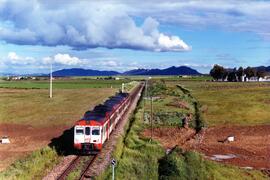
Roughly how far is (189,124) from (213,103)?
31.5m

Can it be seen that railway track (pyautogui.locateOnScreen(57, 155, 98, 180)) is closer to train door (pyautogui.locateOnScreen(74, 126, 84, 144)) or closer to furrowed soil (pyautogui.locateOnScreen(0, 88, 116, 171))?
train door (pyautogui.locateOnScreen(74, 126, 84, 144))

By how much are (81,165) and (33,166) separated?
370cm

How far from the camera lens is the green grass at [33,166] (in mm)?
29438

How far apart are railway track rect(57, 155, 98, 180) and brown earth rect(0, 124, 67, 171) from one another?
179 inches

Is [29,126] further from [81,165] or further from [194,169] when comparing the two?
[194,169]

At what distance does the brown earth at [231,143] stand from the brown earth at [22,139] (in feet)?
37.0

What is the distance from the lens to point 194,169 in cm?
3341

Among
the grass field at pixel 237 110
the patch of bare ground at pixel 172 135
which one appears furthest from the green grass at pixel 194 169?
the grass field at pixel 237 110

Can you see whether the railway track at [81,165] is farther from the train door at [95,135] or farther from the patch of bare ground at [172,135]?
the patch of bare ground at [172,135]

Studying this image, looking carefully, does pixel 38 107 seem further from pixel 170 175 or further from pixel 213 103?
pixel 170 175

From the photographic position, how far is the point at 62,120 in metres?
62.1

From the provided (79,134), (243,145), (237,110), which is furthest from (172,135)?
(237,110)

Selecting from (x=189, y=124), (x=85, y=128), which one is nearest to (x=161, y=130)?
(x=189, y=124)

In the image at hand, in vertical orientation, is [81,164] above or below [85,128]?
below
